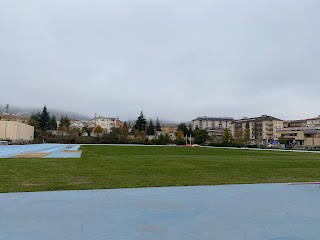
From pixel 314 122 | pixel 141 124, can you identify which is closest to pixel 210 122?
pixel 314 122

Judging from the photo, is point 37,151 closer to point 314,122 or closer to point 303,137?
point 303,137

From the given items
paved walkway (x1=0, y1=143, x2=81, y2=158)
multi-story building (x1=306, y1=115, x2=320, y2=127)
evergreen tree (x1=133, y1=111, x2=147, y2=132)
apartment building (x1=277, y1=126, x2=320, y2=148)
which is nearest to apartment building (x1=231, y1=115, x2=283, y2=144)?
multi-story building (x1=306, y1=115, x2=320, y2=127)

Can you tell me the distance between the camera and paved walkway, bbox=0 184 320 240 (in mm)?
3975

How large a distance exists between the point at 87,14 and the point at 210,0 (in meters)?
6.46

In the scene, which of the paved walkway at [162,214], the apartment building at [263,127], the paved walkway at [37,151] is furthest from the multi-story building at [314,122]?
the paved walkway at [162,214]

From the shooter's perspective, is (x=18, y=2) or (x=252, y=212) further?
(x=18, y=2)

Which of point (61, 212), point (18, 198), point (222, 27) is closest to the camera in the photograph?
point (61, 212)

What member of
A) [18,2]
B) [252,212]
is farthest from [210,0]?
[252,212]

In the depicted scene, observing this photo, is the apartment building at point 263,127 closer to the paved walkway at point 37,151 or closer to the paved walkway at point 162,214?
the paved walkway at point 37,151

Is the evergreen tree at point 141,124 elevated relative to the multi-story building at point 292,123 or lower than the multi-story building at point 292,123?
lower

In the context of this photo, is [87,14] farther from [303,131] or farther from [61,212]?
[303,131]

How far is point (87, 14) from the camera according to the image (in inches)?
634

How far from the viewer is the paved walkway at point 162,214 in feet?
13.0

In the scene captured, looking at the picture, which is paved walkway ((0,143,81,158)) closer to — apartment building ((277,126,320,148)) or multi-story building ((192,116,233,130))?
apartment building ((277,126,320,148))
